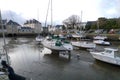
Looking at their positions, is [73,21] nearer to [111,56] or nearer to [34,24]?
[34,24]

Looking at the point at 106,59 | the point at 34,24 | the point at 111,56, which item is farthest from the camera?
the point at 34,24

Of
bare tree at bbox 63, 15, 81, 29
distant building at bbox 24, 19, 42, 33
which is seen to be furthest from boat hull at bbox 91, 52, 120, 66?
distant building at bbox 24, 19, 42, 33

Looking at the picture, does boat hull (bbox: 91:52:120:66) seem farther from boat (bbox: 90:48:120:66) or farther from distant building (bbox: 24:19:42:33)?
distant building (bbox: 24:19:42:33)

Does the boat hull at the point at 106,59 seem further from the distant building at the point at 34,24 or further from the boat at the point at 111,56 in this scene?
the distant building at the point at 34,24

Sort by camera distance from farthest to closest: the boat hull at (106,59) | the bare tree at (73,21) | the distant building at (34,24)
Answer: the distant building at (34,24) < the bare tree at (73,21) < the boat hull at (106,59)

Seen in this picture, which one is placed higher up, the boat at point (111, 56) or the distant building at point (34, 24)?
the distant building at point (34, 24)

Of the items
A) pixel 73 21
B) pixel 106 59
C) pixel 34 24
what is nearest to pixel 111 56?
pixel 106 59

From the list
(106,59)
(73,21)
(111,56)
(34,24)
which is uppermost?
(73,21)

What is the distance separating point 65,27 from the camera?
376 feet

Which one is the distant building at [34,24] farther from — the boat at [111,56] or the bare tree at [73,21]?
the boat at [111,56]

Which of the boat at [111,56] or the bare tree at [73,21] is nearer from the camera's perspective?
the boat at [111,56]

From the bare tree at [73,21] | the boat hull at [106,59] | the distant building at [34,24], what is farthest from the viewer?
the distant building at [34,24]

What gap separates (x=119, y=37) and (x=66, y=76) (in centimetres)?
4324

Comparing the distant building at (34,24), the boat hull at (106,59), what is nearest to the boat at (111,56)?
the boat hull at (106,59)
